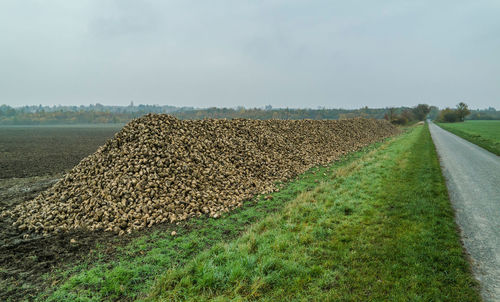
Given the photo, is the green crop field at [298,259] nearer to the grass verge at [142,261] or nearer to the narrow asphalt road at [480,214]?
the grass verge at [142,261]

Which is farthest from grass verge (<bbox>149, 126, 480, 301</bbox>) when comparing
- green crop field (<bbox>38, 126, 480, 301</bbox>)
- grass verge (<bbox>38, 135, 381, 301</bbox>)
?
grass verge (<bbox>38, 135, 381, 301</bbox>)

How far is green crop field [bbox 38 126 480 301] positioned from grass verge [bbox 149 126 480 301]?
17mm

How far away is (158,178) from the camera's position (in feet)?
28.3

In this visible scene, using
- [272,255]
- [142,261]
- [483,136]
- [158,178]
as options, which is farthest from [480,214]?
[483,136]

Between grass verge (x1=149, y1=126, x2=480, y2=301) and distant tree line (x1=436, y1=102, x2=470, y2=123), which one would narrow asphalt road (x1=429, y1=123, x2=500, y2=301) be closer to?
grass verge (x1=149, y1=126, x2=480, y2=301)

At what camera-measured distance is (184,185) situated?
8805mm

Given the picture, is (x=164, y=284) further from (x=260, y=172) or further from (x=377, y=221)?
(x=260, y=172)

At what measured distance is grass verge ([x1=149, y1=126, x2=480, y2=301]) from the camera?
3.89 m

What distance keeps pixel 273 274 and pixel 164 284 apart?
1.90 m

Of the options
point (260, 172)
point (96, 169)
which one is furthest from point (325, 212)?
point (96, 169)

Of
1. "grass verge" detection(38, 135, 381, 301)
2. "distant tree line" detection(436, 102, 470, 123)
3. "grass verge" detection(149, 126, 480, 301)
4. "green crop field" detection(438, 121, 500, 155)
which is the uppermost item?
"distant tree line" detection(436, 102, 470, 123)

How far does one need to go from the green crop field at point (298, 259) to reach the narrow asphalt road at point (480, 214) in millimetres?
221

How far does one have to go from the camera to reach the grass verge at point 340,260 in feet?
12.8

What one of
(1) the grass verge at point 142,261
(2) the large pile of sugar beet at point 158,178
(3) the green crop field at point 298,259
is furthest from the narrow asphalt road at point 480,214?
(2) the large pile of sugar beet at point 158,178
